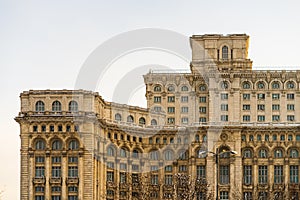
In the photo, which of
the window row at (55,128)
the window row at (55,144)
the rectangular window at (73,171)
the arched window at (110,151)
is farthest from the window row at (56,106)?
the arched window at (110,151)

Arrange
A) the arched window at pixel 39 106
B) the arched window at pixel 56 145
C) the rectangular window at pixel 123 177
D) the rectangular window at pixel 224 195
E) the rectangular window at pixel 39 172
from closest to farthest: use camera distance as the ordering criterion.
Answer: the rectangular window at pixel 39 172
the arched window at pixel 56 145
the arched window at pixel 39 106
the rectangular window at pixel 224 195
the rectangular window at pixel 123 177

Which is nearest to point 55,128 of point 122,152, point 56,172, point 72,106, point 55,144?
point 55,144

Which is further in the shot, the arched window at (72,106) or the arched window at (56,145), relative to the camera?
the arched window at (72,106)

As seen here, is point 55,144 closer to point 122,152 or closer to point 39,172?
point 39,172

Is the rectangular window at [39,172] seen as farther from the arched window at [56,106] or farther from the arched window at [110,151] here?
the arched window at [110,151]

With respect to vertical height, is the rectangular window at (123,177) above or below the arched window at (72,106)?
below

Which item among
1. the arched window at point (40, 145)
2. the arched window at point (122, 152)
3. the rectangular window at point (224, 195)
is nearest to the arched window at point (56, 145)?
the arched window at point (40, 145)

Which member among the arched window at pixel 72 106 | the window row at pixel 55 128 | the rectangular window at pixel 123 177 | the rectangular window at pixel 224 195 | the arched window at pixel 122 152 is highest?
the arched window at pixel 72 106

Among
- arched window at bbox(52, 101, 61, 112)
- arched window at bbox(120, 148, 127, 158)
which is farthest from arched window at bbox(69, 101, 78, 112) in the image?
arched window at bbox(120, 148, 127, 158)

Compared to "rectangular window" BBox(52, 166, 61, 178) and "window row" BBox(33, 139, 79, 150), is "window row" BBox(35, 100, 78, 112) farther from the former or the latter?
"rectangular window" BBox(52, 166, 61, 178)

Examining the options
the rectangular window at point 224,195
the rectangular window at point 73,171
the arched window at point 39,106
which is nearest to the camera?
the rectangular window at point 73,171

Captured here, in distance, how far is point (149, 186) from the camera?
19750cm

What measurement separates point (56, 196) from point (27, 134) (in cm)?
1602

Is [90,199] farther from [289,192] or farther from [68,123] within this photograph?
[289,192]
